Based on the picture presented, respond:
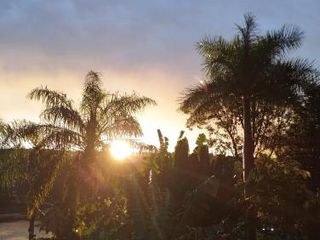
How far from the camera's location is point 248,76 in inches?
848

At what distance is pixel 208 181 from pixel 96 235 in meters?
4.55

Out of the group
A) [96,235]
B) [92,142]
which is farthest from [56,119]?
[96,235]

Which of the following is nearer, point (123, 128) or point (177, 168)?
point (177, 168)

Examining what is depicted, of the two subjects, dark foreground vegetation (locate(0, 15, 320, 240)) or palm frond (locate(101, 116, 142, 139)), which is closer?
dark foreground vegetation (locate(0, 15, 320, 240))

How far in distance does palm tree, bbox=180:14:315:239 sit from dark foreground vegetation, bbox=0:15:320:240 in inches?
1.6

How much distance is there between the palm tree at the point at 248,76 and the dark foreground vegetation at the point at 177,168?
41mm

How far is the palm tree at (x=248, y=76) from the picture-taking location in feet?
70.0

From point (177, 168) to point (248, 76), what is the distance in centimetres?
650

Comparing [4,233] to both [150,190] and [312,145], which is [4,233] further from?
[150,190]

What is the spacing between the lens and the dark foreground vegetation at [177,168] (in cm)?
1650

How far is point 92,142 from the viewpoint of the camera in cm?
2144

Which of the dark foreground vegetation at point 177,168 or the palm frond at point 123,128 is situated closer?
the dark foreground vegetation at point 177,168

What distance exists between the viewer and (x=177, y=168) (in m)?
16.8

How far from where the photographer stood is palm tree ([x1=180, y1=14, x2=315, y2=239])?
21344mm
